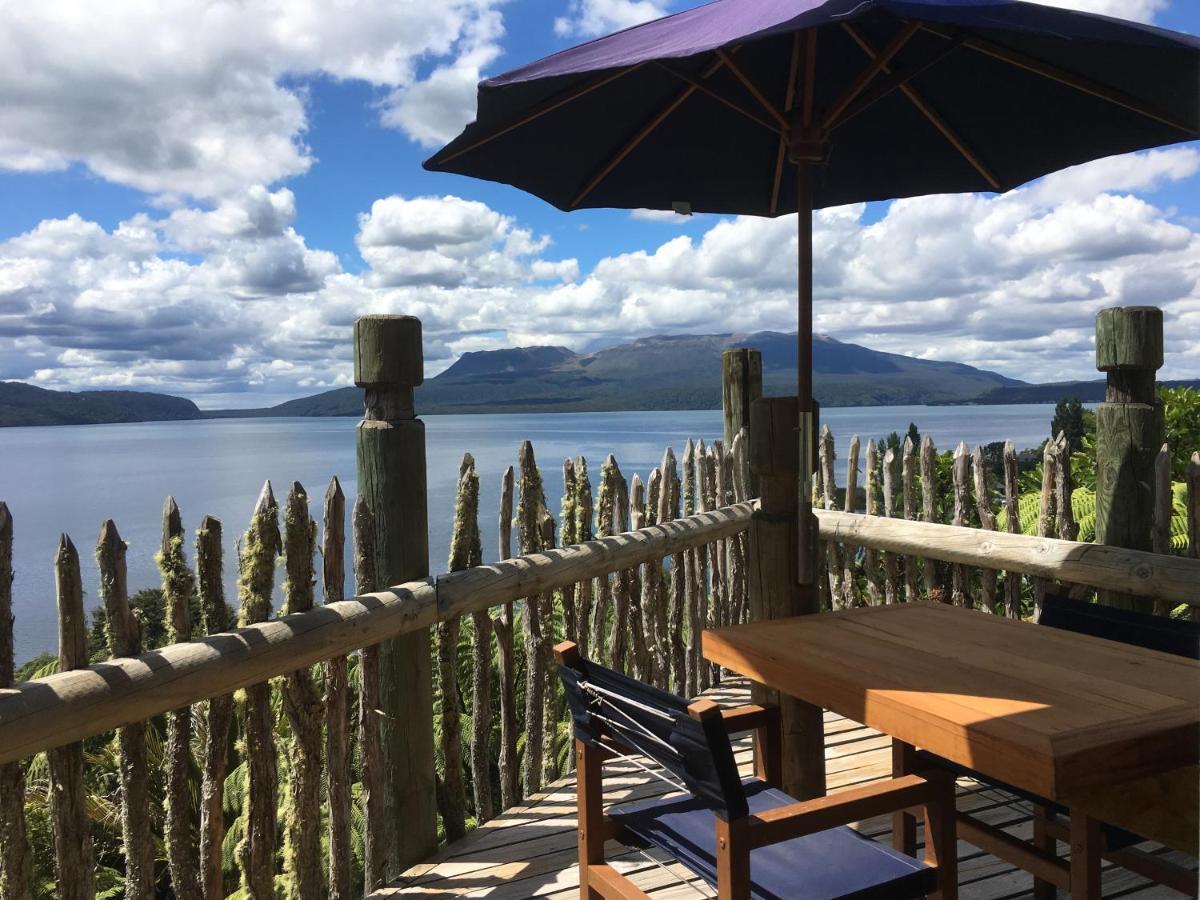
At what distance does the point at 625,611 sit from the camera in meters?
4.22

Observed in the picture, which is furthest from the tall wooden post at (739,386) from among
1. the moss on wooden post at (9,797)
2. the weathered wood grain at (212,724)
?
the moss on wooden post at (9,797)

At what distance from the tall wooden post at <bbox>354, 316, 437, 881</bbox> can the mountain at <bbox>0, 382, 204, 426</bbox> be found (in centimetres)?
4168

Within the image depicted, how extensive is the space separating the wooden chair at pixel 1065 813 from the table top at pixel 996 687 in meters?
0.19

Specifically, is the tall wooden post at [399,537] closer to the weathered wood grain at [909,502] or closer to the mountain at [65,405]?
the weathered wood grain at [909,502]

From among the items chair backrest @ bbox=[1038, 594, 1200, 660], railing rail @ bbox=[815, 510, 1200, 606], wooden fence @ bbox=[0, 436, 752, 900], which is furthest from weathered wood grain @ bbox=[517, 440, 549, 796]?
railing rail @ bbox=[815, 510, 1200, 606]

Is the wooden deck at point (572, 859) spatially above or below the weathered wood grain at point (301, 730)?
below

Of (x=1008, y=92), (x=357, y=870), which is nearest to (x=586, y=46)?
(x=1008, y=92)

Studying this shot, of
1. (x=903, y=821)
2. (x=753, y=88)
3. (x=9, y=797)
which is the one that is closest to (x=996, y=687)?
(x=903, y=821)

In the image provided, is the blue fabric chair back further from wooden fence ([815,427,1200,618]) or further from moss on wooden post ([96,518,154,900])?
wooden fence ([815,427,1200,618])

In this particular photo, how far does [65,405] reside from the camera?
163 ft

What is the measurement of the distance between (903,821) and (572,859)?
1.10m

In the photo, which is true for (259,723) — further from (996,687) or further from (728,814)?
(996,687)

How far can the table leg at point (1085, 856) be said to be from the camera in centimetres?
200

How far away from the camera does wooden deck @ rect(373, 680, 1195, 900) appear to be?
2.74 metres
